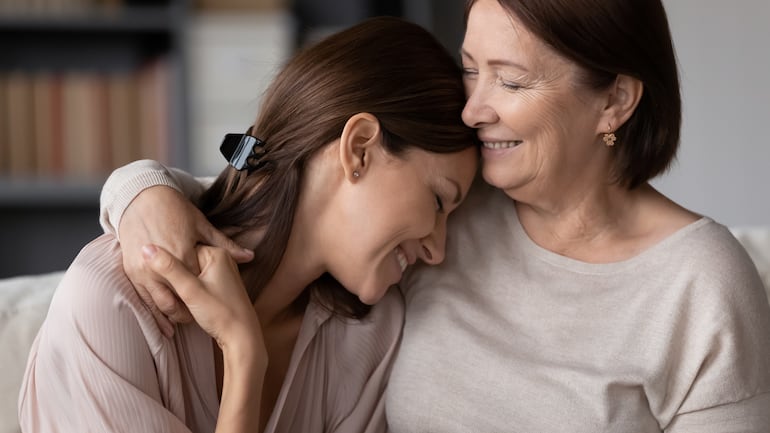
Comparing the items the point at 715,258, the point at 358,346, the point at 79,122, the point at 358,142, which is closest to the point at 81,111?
the point at 79,122

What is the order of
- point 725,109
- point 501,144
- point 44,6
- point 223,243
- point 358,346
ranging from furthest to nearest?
1. point 44,6
2. point 725,109
3. point 358,346
4. point 501,144
5. point 223,243

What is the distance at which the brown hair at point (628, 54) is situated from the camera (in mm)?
1390

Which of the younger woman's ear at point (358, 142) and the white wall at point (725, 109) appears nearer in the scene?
the younger woman's ear at point (358, 142)

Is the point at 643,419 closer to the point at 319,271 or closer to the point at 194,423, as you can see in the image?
the point at 319,271

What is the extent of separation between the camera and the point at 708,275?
4.70 ft

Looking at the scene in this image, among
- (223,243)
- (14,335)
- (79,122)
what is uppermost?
(223,243)

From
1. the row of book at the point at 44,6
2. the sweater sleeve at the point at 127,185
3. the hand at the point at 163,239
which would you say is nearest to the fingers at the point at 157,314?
the hand at the point at 163,239

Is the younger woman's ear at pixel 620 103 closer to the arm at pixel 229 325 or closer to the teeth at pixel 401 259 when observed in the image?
the teeth at pixel 401 259

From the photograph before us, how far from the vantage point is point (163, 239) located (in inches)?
51.8

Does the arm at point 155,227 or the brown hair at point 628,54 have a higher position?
the brown hair at point 628,54

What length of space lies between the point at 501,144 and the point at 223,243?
1.40 ft

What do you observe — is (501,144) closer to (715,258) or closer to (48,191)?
(715,258)

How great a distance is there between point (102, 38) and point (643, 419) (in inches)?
117

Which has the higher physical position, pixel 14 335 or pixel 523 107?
pixel 523 107
